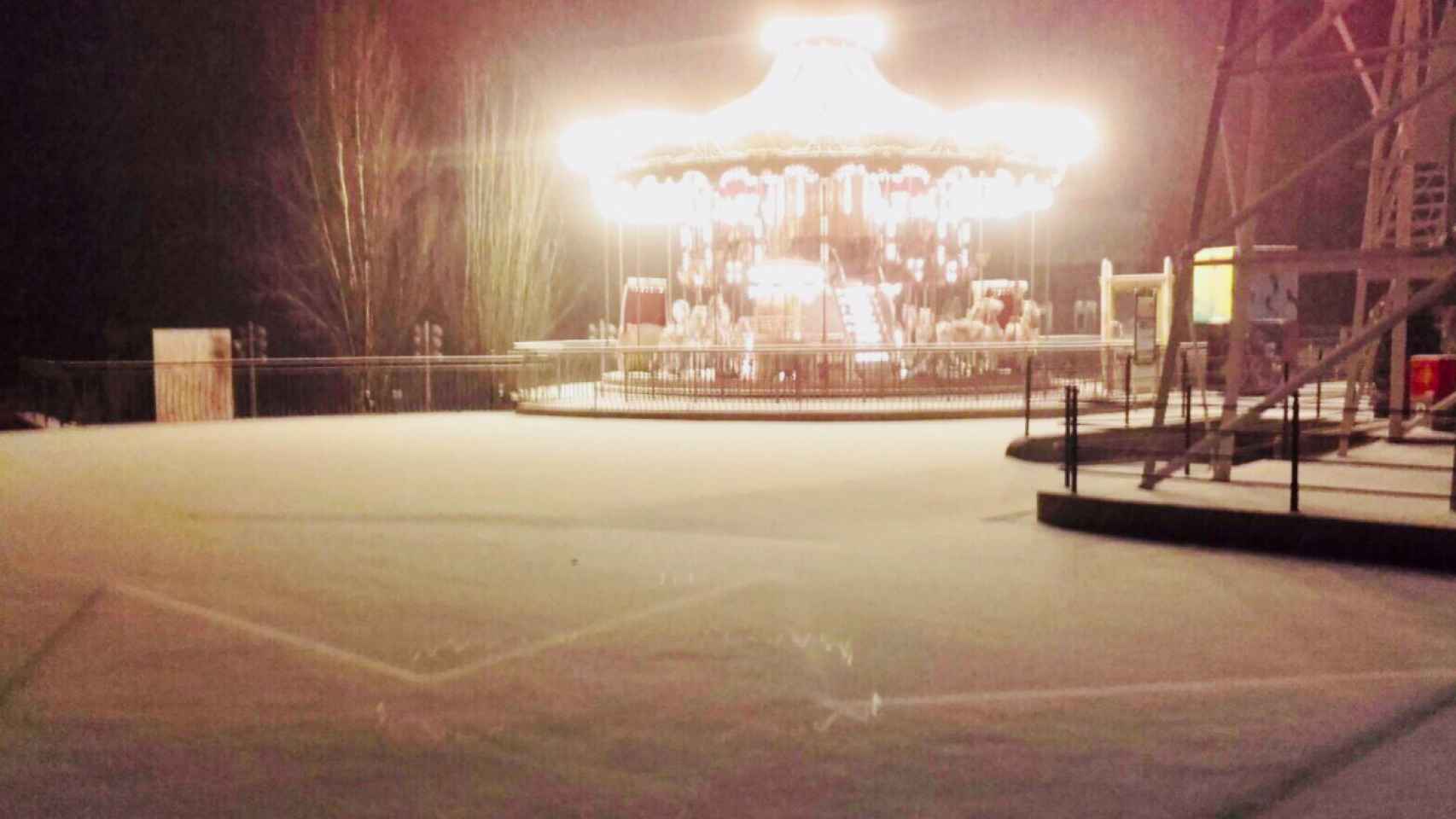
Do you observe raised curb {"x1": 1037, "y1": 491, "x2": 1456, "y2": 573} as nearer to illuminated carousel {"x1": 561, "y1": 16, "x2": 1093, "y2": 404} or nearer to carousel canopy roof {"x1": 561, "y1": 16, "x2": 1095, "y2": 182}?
illuminated carousel {"x1": 561, "y1": 16, "x2": 1093, "y2": 404}

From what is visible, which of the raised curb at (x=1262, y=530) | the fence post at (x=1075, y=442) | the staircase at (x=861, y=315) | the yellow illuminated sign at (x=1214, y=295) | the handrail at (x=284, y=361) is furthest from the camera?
the yellow illuminated sign at (x=1214, y=295)

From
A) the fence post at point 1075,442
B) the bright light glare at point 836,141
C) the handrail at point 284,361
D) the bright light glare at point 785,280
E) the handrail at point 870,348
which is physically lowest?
the fence post at point 1075,442

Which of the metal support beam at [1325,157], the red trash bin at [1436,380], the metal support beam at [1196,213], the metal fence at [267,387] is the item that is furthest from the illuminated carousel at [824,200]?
the metal support beam at [1325,157]

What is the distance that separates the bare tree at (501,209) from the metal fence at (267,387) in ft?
15.8

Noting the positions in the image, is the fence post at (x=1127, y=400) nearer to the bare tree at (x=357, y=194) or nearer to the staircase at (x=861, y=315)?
the staircase at (x=861, y=315)

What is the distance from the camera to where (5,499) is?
36.9 feet

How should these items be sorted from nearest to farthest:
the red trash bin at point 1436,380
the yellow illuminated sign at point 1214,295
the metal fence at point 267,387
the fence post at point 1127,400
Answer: the fence post at point 1127,400 < the red trash bin at point 1436,380 < the metal fence at point 267,387 < the yellow illuminated sign at point 1214,295

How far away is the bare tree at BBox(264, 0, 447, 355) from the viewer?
30.0m

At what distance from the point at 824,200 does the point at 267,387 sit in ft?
39.5

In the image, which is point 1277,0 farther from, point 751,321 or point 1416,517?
point 751,321

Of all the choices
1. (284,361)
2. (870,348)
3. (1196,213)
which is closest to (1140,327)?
(870,348)

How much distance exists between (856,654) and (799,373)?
1533 cm

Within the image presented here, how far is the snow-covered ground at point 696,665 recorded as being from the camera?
12.7ft

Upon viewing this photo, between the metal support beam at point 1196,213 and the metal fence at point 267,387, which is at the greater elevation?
the metal support beam at point 1196,213
